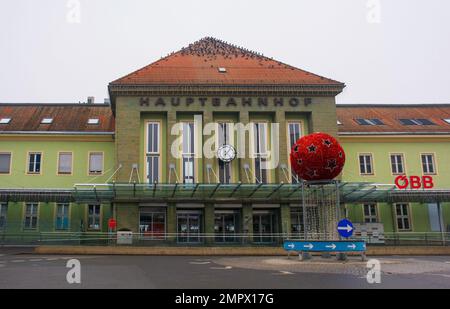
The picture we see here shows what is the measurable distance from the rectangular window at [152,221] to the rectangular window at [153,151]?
239cm

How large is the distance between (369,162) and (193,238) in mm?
15966

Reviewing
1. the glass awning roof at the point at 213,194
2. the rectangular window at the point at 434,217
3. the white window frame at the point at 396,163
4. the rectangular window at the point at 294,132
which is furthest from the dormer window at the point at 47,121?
the rectangular window at the point at 434,217

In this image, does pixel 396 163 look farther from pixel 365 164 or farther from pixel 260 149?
pixel 260 149

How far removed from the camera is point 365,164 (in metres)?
39.4

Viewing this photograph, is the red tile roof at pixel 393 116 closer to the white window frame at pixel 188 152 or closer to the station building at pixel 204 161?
the station building at pixel 204 161

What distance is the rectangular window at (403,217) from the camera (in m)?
37.7

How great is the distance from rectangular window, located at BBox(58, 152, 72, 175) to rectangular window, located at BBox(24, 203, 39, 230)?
3208mm

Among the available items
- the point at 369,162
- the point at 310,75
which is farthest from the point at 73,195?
the point at 369,162

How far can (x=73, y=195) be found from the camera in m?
32.2

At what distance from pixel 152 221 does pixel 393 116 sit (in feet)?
79.3

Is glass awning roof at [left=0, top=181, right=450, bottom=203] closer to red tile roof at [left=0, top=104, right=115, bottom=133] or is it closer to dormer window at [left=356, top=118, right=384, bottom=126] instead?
red tile roof at [left=0, top=104, right=115, bottom=133]

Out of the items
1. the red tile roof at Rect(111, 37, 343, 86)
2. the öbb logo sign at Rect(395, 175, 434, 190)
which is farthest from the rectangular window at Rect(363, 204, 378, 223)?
the red tile roof at Rect(111, 37, 343, 86)
